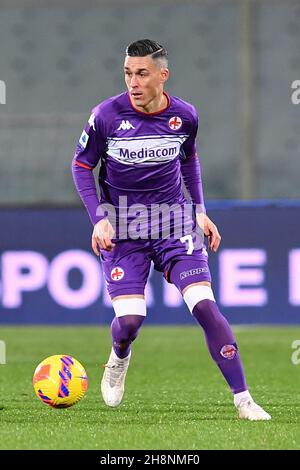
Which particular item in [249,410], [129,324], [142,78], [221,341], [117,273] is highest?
[142,78]

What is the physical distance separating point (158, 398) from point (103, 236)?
1.48m

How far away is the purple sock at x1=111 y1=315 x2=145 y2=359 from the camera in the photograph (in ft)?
20.0

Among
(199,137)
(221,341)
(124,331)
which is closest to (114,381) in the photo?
(124,331)

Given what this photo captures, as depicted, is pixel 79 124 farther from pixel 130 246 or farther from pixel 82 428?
pixel 82 428

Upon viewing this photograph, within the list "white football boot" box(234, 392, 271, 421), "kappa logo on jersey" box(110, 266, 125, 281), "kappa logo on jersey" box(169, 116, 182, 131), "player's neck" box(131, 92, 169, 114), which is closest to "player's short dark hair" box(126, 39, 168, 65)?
"player's neck" box(131, 92, 169, 114)

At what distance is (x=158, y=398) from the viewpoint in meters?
6.95

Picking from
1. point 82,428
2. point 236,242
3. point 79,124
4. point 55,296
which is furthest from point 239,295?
point 82,428

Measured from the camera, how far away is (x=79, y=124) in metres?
13.3

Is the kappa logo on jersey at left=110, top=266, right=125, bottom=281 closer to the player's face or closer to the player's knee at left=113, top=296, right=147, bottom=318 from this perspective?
the player's knee at left=113, top=296, right=147, bottom=318

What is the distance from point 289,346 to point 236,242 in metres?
1.52

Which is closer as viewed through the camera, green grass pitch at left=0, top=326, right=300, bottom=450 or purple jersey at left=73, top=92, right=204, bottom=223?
green grass pitch at left=0, top=326, right=300, bottom=450

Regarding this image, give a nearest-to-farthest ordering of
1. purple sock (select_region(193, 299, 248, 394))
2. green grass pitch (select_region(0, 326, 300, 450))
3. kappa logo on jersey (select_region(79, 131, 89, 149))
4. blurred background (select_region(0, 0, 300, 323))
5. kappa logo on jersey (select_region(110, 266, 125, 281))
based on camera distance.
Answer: green grass pitch (select_region(0, 326, 300, 450)), purple sock (select_region(193, 299, 248, 394)), kappa logo on jersey (select_region(79, 131, 89, 149)), kappa logo on jersey (select_region(110, 266, 125, 281)), blurred background (select_region(0, 0, 300, 323))

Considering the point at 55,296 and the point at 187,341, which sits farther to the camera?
the point at 55,296

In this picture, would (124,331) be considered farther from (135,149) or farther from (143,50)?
(143,50)
